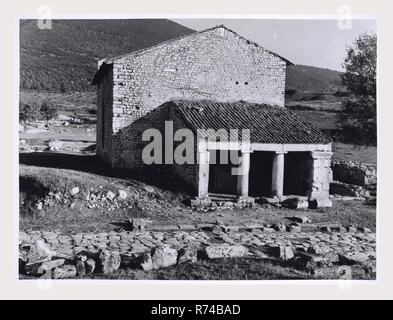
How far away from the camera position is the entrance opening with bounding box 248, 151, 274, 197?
60.3 feet

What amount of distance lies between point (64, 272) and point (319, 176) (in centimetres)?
1137

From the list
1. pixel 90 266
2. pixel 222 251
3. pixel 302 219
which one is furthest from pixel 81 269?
pixel 302 219

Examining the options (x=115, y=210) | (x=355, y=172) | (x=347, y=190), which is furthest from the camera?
(x=355, y=172)

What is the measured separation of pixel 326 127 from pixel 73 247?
60.2 ft

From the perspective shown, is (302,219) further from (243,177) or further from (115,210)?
(115,210)

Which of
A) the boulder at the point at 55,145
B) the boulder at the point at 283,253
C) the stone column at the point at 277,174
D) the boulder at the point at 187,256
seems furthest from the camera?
the boulder at the point at 55,145

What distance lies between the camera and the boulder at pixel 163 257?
898 cm

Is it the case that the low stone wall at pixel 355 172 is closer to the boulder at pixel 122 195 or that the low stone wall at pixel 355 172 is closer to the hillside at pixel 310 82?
the hillside at pixel 310 82

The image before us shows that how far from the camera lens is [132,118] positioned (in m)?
17.8

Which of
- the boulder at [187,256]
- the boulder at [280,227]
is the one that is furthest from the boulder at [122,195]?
the boulder at [187,256]

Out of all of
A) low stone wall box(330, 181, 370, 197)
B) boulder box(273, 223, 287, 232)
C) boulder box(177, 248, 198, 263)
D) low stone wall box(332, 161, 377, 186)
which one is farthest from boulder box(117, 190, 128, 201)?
low stone wall box(332, 161, 377, 186)

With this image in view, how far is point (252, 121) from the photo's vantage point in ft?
56.3

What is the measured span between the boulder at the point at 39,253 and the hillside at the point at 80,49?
8295 mm
